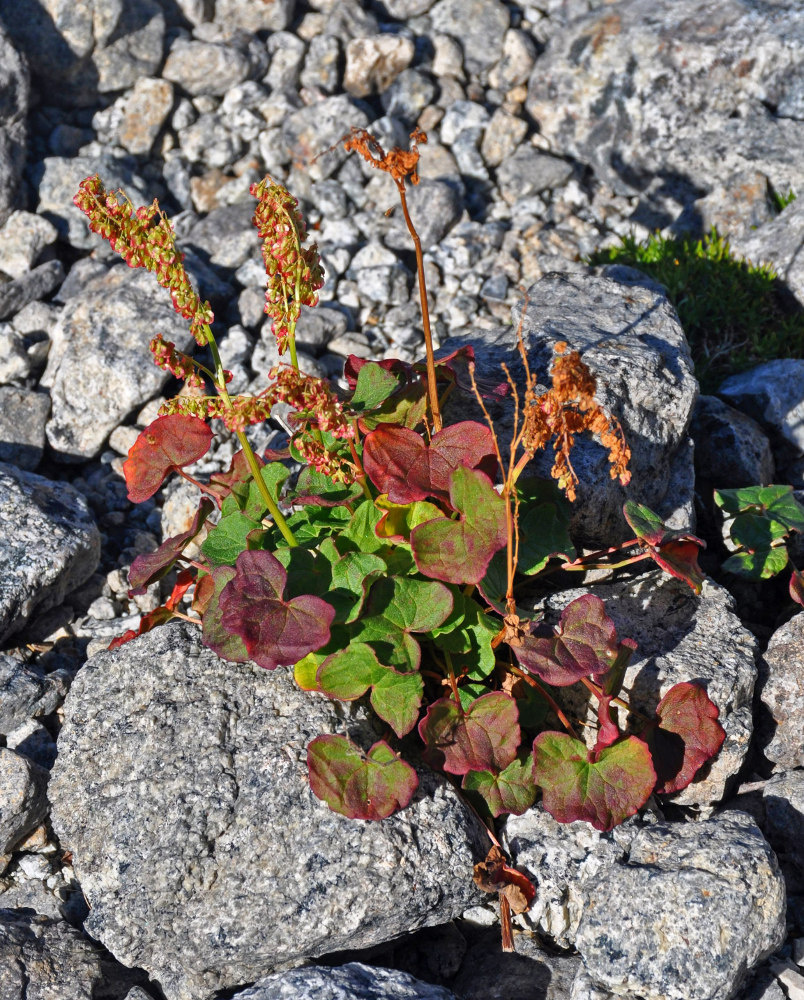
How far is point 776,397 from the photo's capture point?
Answer: 4551mm

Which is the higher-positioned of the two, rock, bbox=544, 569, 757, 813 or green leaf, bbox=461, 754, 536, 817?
rock, bbox=544, 569, 757, 813

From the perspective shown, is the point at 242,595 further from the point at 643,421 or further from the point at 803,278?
the point at 803,278

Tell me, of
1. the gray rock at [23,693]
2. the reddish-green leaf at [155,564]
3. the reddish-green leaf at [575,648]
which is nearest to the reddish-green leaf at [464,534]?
the reddish-green leaf at [575,648]

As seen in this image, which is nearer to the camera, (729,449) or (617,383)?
(617,383)

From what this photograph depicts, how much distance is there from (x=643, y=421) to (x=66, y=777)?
94.6 inches

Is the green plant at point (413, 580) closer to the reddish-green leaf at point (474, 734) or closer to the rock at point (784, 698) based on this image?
the reddish-green leaf at point (474, 734)

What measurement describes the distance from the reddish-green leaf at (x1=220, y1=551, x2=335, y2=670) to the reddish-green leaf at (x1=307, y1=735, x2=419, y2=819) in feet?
1.13

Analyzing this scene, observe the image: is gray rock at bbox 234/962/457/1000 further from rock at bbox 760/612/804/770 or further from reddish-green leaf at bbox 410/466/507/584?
rock at bbox 760/612/804/770

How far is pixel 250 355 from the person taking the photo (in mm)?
5113

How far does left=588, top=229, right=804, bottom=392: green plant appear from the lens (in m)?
5.12

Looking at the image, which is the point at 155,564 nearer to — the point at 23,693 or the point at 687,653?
the point at 23,693

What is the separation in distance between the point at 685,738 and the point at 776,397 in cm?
220

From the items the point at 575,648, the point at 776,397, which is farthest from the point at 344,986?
the point at 776,397

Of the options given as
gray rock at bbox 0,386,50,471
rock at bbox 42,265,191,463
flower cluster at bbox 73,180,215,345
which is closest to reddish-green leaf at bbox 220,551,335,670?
flower cluster at bbox 73,180,215,345
